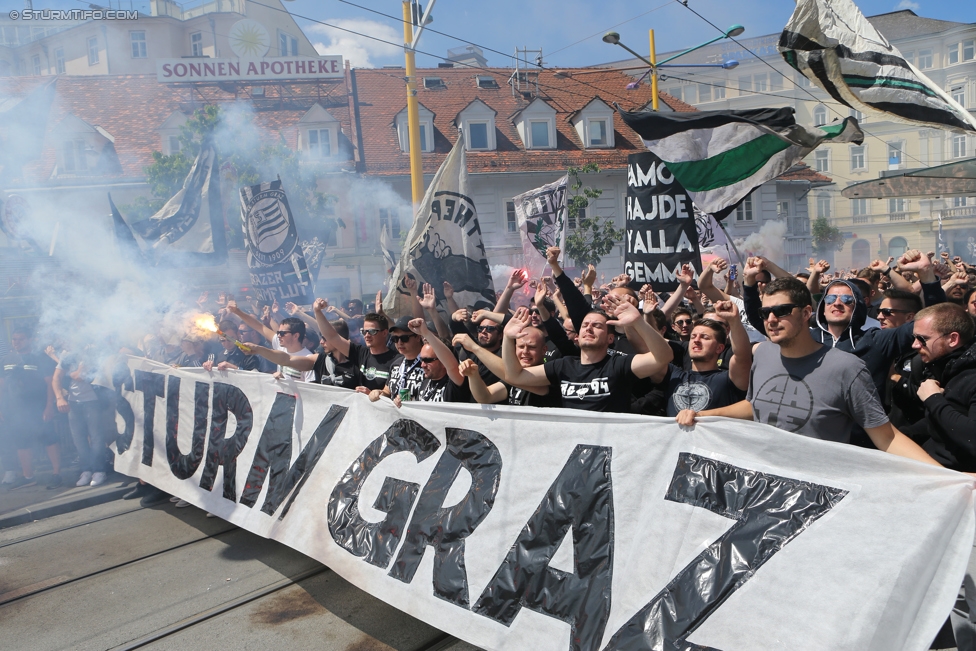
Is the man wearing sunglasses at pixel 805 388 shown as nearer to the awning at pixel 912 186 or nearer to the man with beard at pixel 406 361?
the man with beard at pixel 406 361

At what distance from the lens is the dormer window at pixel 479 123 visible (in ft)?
104

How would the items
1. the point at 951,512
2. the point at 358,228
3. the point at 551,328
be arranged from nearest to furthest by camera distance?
the point at 951,512 → the point at 551,328 → the point at 358,228

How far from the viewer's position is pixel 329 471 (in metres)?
4.93

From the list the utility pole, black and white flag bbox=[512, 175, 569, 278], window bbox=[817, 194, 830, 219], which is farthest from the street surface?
window bbox=[817, 194, 830, 219]

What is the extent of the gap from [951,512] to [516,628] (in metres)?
1.85

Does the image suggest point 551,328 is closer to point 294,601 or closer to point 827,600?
point 294,601

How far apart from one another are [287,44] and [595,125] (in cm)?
2501

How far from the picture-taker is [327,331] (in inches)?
240

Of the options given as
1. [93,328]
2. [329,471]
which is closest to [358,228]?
[93,328]

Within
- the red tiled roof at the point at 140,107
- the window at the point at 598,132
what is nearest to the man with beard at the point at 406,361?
the red tiled roof at the point at 140,107

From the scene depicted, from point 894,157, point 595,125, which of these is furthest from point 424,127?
point 894,157

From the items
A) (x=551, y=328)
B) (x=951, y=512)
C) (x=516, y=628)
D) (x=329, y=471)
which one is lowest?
(x=516, y=628)

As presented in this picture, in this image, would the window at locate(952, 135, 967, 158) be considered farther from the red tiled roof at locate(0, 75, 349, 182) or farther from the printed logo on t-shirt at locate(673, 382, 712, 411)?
the printed logo on t-shirt at locate(673, 382, 712, 411)

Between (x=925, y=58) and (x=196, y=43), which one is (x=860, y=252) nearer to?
(x=925, y=58)
